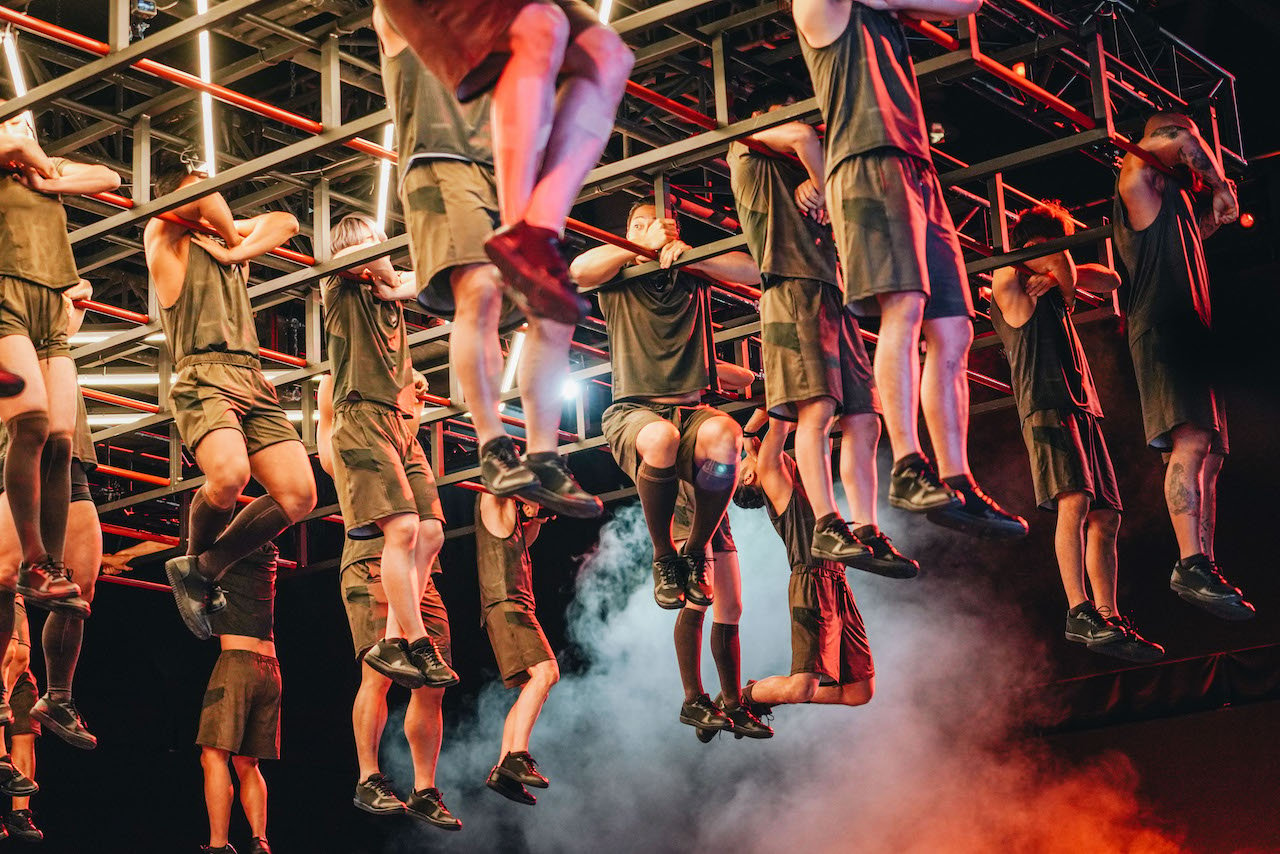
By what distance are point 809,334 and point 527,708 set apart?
3284mm

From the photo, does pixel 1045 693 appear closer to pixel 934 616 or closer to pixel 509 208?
pixel 934 616

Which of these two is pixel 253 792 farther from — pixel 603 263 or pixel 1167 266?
pixel 1167 266

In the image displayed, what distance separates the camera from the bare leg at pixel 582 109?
492cm

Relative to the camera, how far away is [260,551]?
986 centimetres

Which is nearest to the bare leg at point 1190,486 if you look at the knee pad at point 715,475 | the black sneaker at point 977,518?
the black sneaker at point 977,518

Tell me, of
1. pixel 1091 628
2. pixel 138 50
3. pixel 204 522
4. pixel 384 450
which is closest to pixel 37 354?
pixel 204 522

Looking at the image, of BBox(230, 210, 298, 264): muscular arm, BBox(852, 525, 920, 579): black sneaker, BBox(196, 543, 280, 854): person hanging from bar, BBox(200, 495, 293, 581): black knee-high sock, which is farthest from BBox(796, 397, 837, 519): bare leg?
BBox(196, 543, 280, 854): person hanging from bar

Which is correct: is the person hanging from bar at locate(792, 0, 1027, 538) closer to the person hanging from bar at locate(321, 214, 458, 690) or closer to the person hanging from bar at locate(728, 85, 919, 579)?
the person hanging from bar at locate(728, 85, 919, 579)

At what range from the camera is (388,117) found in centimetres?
713

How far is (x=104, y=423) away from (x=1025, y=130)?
6795 millimetres

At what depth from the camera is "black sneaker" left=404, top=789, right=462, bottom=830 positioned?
29.7ft

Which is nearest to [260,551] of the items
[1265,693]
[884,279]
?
[884,279]

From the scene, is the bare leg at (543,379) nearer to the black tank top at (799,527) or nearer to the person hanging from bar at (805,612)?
the person hanging from bar at (805,612)

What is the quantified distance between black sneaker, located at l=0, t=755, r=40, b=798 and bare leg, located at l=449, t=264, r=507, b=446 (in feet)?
16.2
